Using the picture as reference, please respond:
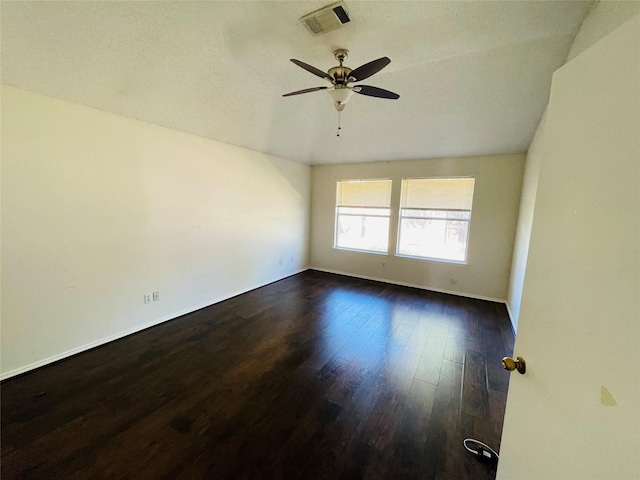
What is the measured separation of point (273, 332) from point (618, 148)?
10.3 feet

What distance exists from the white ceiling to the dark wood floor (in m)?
2.58

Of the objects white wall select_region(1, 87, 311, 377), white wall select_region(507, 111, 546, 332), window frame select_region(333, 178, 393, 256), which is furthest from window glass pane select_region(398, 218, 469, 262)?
white wall select_region(1, 87, 311, 377)

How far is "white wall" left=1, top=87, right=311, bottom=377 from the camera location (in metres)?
2.22

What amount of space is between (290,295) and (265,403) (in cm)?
243

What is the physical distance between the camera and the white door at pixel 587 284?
1.81 ft

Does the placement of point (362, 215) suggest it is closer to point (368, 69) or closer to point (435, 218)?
point (435, 218)

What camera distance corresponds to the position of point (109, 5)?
1697 millimetres

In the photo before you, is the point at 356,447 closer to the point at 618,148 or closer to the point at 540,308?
the point at 540,308

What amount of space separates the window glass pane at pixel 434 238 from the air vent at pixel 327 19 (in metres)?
3.73

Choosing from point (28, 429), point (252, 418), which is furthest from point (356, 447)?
point (28, 429)

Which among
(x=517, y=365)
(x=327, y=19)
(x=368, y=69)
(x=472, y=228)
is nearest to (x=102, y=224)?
(x=327, y=19)

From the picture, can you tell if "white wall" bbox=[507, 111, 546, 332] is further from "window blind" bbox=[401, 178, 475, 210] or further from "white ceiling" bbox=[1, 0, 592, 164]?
"window blind" bbox=[401, 178, 475, 210]

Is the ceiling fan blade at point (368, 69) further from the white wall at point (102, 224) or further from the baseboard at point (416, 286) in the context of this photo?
the baseboard at point (416, 286)

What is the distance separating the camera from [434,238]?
482cm
